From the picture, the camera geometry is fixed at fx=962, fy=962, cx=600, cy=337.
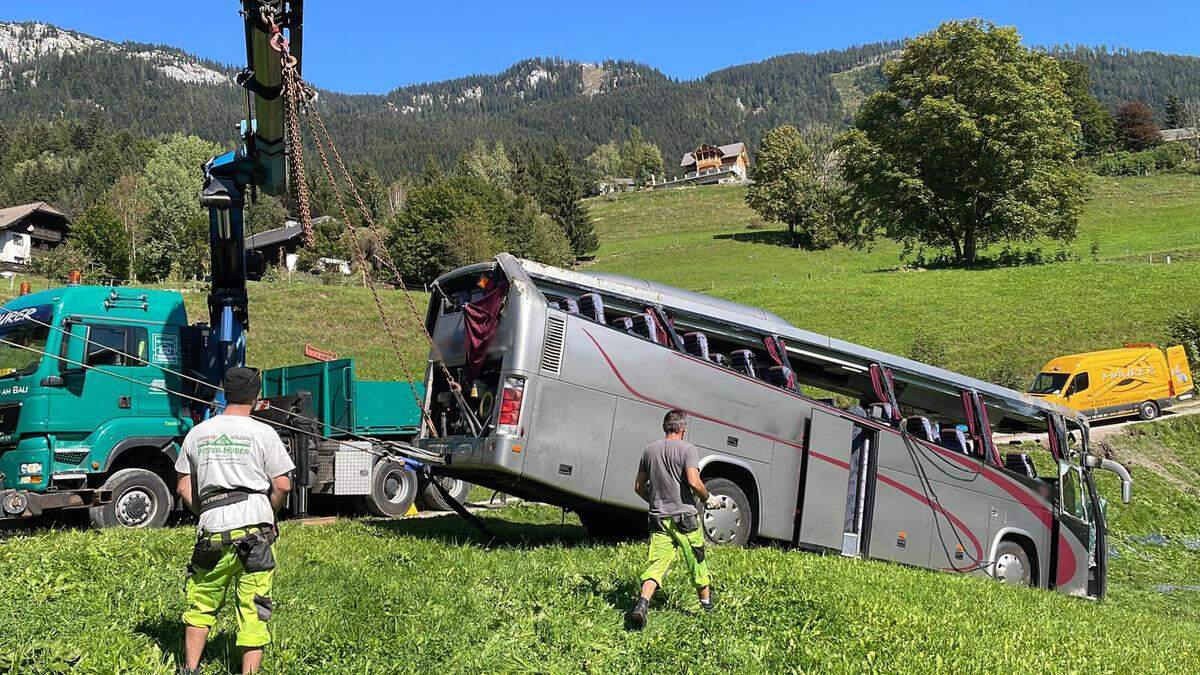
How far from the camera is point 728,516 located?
11664 mm

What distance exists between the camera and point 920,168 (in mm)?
55719

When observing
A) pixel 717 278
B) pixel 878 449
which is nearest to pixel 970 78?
pixel 717 278

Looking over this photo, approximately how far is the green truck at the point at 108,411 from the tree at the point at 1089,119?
10438cm

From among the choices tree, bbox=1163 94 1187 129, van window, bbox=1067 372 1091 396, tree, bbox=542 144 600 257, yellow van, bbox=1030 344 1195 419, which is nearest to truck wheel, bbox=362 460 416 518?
yellow van, bbox=1030 344 1195 419

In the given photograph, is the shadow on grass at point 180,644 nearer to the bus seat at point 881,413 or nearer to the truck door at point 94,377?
A: the truck door at point 94,377

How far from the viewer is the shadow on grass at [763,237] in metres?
86.1

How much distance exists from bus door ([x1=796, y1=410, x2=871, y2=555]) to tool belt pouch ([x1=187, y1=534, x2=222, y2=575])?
26.5ft

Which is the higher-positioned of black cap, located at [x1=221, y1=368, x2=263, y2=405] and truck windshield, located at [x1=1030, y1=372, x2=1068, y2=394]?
black cap, located at [x1=221, y1=368, x2=263, y2=405]

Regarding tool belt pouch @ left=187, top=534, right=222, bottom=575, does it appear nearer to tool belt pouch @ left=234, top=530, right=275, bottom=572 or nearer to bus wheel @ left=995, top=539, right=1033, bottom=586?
tool belt pouch @ left=234, top=530, right=275, bottom=572

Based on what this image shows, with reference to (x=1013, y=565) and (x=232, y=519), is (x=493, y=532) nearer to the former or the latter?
(x=1013, y=565)

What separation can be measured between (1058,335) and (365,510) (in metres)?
29.9

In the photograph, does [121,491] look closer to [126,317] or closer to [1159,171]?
[126,317]

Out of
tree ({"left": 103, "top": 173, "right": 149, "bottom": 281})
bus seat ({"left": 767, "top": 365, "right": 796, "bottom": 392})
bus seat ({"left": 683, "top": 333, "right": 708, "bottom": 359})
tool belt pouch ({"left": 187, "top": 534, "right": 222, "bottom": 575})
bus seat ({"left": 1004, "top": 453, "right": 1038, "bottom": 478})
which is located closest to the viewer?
tool belt pouch ({"left": 187, "top": 534, "right": 222, "bottom": 575})

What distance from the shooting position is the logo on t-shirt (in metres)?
5.89
